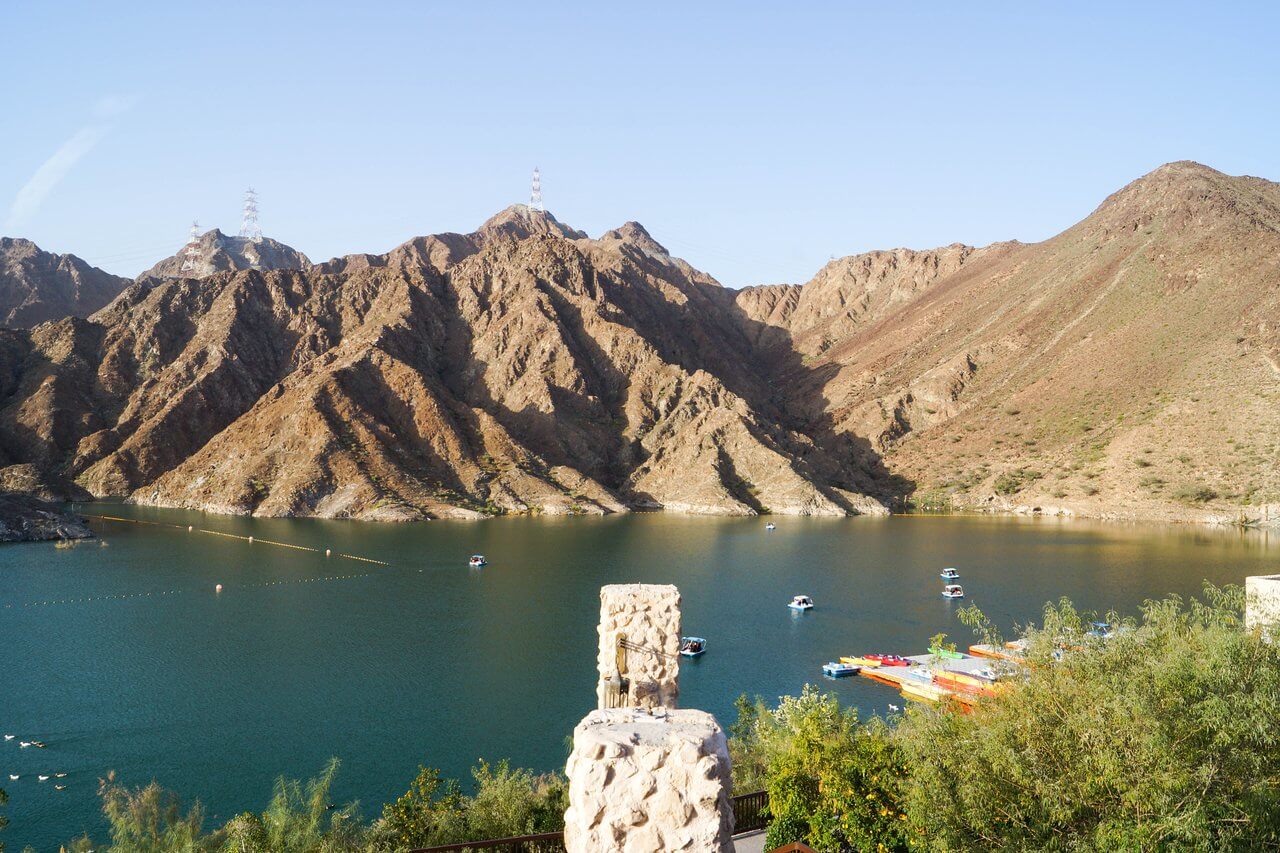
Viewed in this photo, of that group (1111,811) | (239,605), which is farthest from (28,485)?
(1111,811)

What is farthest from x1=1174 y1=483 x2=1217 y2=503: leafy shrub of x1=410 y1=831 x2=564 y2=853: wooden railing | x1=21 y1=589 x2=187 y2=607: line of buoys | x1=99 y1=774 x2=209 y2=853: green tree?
x1=99 y1=774 x2=209 y2=853: green tree

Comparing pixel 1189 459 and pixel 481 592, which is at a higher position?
pixel 1189 459

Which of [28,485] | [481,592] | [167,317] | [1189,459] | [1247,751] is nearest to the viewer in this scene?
[1247,751]

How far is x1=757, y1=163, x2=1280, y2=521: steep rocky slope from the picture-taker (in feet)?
351

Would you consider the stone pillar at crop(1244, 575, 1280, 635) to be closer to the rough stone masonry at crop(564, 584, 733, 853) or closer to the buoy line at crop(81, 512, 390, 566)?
the rough stone masonry at crop(564, 584, 733, 853)

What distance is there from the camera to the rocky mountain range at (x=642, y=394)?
114562 millimetres

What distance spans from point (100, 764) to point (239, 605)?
1127 inches

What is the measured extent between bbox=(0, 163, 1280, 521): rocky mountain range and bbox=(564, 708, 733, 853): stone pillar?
107 m

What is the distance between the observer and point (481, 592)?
64.8 meters

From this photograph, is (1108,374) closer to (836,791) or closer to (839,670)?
(839,670)

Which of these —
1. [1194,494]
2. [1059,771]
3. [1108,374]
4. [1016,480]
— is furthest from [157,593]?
[1108,374]

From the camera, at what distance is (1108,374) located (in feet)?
425

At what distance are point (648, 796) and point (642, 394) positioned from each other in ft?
487

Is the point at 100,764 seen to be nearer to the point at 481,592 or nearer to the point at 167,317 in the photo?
the point at 481,592
